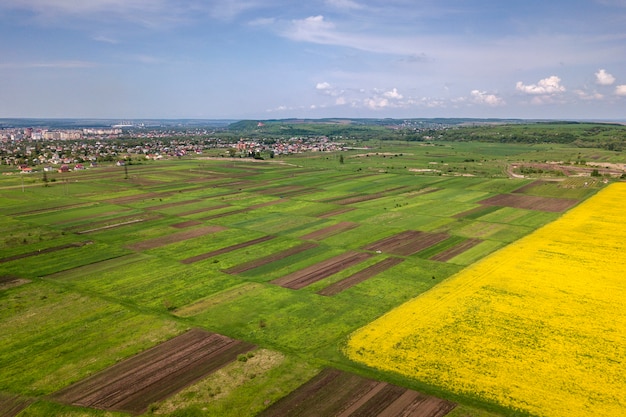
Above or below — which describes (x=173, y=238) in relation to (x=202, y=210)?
below

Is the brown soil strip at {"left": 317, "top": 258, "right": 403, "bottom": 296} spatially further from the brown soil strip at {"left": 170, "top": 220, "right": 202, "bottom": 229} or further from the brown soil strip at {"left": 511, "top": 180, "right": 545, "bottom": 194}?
the brown soil strip at {"left": 511, "top": 180, "right": 545, "bottom": 194}

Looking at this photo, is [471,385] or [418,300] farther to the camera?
[418,300]

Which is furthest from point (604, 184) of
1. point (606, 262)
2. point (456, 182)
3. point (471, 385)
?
point (471, 385)

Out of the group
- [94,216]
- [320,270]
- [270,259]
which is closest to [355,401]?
[320,270]

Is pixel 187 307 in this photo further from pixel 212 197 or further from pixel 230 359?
pixel 212 197

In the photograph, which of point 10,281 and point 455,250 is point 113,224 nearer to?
point 10,281

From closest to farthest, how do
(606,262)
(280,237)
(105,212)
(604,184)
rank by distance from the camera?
(606,262) < (280,237) < (105,212) < (604,184)

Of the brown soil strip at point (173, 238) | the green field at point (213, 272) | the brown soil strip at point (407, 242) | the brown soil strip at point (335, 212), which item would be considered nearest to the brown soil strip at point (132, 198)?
the green field at point (213, 272)
